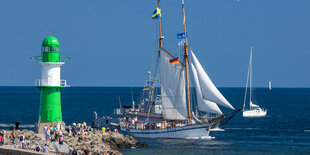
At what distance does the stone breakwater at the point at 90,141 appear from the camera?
36.2 m

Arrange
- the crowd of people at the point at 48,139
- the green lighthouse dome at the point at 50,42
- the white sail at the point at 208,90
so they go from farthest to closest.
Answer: the white sail at the point at 208,90 → the green lighthouse dome at the point at 50,42 → the crowd of people at the point at 48,139

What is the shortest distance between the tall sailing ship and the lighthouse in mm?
Result: 14236

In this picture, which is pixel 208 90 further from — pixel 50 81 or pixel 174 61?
pixel 50 81

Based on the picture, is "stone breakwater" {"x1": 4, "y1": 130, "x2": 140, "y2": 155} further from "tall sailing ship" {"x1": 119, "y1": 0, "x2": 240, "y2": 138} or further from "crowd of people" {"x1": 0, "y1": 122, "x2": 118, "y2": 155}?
"tall sailing ship" {"x1": 119, "y1": 0, "x2": 240, "y2": 138}

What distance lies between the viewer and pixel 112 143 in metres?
44.4

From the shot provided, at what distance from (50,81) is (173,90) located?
18.0m

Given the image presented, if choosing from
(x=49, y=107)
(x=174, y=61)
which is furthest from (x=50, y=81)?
(x=174, y=61)

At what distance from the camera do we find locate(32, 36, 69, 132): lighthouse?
Answer: 4166 centimetres

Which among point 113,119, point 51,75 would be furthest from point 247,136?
point 51,75

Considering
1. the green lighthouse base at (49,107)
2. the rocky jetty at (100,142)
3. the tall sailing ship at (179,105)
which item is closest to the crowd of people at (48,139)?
the green lighthouse base at (49,107)

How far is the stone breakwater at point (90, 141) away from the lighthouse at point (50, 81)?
1.56 metres

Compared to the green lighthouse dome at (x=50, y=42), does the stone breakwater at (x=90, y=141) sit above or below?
below

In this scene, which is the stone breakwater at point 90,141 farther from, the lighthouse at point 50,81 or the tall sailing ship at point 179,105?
the tall sailing ship at point 179,105

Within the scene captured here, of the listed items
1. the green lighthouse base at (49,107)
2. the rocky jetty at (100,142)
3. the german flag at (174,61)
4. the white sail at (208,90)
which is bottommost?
the rocky jetty at (100,142)
